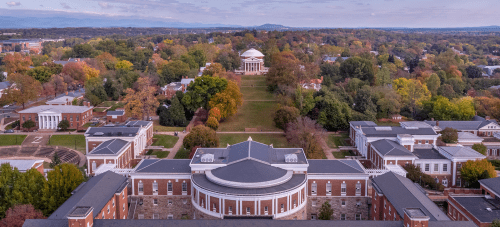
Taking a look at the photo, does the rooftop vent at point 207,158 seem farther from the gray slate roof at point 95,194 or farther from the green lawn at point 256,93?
the green lawn at point 256,93

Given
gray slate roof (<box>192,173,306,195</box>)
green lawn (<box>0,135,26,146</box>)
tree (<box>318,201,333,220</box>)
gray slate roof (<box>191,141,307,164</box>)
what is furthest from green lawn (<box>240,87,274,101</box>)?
tree (<box>318,201,333,220</box>)

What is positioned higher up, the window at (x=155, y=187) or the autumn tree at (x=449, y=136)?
the autumn tree at (x=449, y=136)

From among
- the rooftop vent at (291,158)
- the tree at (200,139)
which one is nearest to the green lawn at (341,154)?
the tree at (200,139)

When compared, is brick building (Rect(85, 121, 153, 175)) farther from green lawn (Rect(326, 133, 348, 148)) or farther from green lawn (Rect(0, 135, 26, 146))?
green lawn (Rect(326, 133, 348, 148))

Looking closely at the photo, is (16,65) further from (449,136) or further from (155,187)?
(449,136)

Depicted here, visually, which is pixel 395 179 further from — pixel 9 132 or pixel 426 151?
pixel 9 132

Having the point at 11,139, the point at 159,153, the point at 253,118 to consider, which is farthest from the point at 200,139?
the point at 11,139
